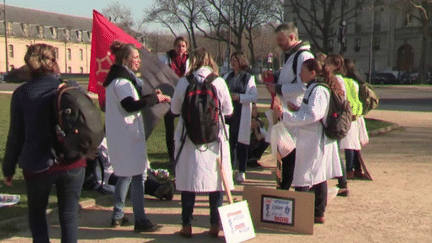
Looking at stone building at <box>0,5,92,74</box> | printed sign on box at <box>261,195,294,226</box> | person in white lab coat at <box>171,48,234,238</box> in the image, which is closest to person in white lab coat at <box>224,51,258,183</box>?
printed sign on box at <box>261,195,294,226</box>

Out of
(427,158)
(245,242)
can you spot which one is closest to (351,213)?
(245,242)

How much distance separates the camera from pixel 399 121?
17203 mm

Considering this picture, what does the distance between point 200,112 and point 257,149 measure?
4.40 meters

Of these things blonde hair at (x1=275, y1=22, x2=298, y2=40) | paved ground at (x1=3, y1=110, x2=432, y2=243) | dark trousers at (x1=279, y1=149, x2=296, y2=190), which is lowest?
paved ground at (x1=3, y1=110, x2=432, y2=243)

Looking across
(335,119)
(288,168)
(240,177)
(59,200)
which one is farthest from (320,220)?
(59,200)

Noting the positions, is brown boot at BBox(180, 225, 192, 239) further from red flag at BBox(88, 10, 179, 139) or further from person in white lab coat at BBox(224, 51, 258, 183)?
person in white lab coat at BBox(224, 51, 258, 183)

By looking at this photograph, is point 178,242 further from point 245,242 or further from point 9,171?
point 9,171

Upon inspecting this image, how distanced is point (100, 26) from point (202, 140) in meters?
2.53

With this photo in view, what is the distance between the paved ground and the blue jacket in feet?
5.38

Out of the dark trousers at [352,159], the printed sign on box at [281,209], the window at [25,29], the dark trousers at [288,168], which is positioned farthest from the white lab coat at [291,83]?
the window at [25,29]

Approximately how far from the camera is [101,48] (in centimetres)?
671

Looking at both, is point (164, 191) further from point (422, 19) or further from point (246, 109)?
point (422, 19)

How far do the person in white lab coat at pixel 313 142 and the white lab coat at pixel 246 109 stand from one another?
181 cm

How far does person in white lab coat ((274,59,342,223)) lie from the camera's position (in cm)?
537
